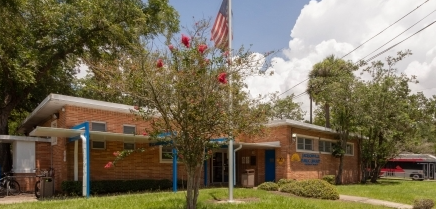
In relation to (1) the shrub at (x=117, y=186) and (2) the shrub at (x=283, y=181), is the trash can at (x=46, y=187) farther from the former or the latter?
(2) the shrub at (x=283, y=181)

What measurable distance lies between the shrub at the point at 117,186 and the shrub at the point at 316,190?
582 centimetres

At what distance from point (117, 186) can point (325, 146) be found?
13875 mm

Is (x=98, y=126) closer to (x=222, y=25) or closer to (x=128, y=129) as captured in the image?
(x=128, y=129)

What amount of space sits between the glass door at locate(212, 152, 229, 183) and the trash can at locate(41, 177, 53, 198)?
9.59 meters

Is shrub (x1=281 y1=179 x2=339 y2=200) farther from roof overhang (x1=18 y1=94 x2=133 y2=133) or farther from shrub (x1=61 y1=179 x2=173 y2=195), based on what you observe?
roof overhang (x1=18 y1=94 x2=133 y2=133)

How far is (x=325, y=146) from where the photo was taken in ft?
80.4

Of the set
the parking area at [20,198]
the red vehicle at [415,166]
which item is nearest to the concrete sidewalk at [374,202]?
the parking area at [20,198]

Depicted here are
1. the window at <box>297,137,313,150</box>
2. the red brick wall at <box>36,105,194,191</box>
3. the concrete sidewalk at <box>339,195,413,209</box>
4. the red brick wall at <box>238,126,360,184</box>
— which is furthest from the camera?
the window at <box>297,137,313,150</box>

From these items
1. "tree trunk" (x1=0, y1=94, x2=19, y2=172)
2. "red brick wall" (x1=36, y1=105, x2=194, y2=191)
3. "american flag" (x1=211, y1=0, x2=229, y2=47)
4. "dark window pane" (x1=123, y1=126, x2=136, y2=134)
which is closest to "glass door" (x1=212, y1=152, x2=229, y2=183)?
"red brick wall" (x1=36, y1=105, x2=194, y2=191)

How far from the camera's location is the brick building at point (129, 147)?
15.3 meters

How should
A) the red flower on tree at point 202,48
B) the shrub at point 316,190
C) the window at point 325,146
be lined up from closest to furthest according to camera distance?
the red flower on tree at point 202,48
the shrub at point 316,190
the window at point 325,146

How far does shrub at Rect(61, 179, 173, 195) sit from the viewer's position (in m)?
14.3

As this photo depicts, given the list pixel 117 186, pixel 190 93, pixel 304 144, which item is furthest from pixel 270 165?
pixel 190 93

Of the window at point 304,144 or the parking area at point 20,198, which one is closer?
the parking area at point 20,198
